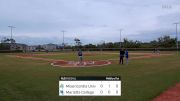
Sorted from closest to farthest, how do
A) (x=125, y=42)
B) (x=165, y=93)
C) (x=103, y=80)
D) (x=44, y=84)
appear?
Result: (x=103, y=80)
(x=165, y=93)
(x=44, y=84)
(x=125, y=42)

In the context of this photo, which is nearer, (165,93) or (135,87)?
(165,93)

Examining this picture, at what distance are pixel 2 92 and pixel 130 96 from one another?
6.43 m

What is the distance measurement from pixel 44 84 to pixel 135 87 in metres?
5.20

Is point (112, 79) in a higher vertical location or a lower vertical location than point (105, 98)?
higher

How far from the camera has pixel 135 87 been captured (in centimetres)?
1761

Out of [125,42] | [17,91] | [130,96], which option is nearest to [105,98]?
[130,96]

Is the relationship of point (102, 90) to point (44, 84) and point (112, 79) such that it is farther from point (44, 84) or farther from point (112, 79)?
point (44, 84)

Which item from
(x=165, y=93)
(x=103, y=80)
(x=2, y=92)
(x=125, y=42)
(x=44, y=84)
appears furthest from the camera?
(x=125, y=42)
